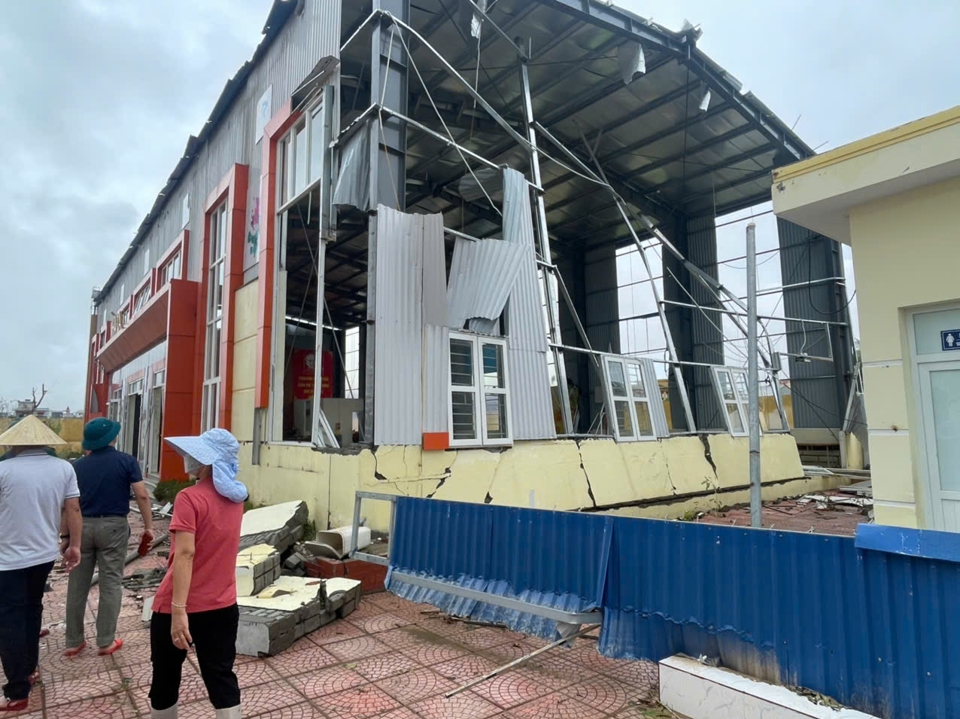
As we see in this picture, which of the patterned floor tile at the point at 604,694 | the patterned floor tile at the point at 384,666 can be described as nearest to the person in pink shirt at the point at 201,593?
the patterned floor tile at the point at 384,666

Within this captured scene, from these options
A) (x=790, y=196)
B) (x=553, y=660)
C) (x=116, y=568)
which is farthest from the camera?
(x=790, y=196)

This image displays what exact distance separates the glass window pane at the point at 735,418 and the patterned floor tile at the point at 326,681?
1184 centimetres

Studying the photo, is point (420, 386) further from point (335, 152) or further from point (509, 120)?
point (509, 120)

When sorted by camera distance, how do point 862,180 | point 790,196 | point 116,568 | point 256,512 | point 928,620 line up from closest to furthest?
point 928,620 < point 116,568 < point 862,180 < point 790,196 < point 256,512

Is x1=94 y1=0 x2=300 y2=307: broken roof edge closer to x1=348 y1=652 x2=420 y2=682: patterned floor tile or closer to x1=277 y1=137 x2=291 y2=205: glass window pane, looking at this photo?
x1=277 y1=137 x2=291 y2=205: glass window pane

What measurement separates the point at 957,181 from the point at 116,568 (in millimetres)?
7493

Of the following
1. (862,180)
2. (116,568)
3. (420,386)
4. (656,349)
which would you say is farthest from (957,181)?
(656,349)

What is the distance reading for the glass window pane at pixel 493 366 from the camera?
869cm

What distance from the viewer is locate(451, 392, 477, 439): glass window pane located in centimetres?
820

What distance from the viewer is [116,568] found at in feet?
15.2

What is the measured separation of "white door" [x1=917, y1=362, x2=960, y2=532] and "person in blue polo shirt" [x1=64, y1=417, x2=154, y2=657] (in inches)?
250

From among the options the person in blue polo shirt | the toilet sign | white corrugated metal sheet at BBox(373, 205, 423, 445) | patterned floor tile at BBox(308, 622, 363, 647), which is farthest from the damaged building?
the toilet sign

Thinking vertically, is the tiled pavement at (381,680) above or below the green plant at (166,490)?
→ below

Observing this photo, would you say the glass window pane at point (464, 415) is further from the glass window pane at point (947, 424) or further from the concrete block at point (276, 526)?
the glass window pane at point (947, 424)
